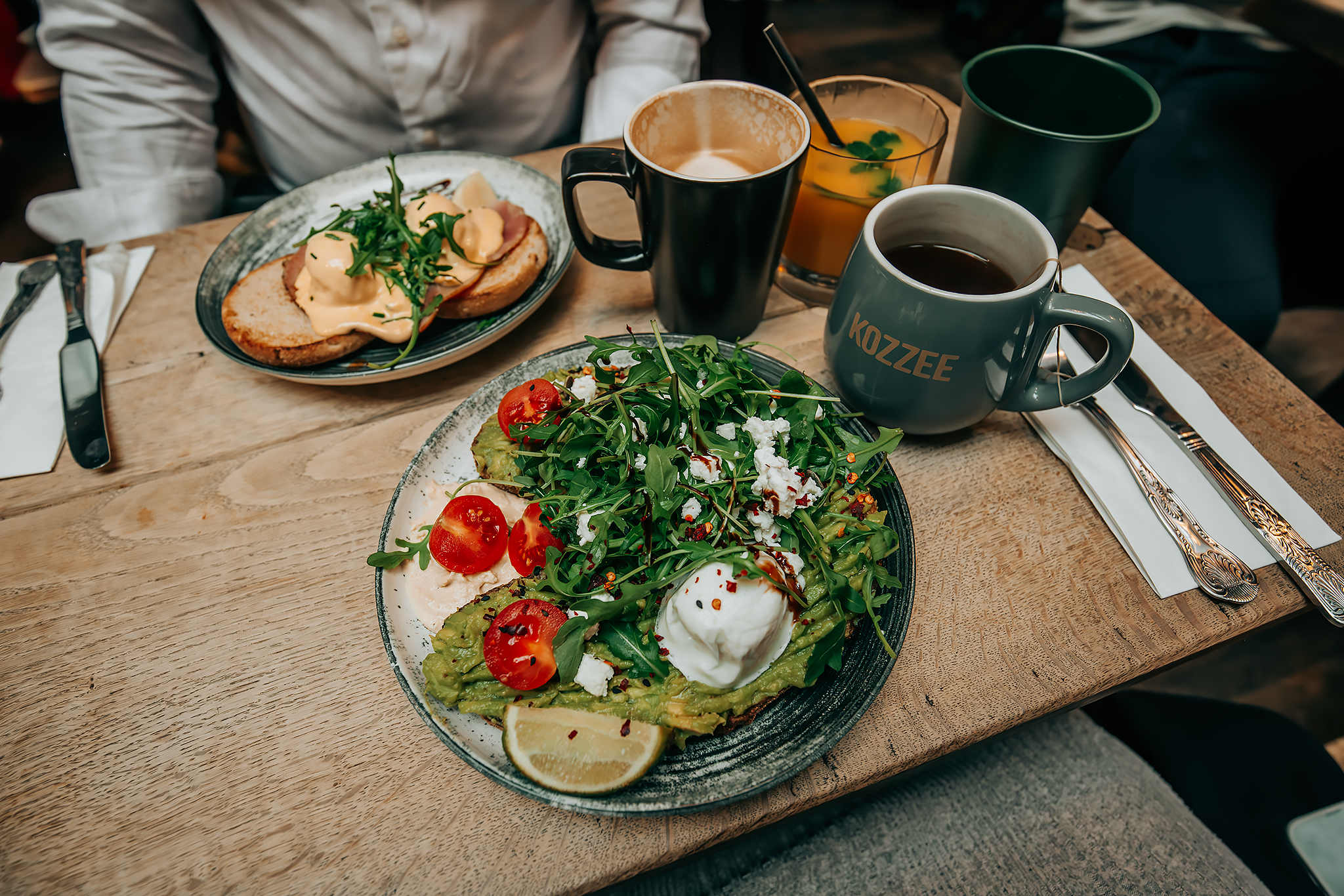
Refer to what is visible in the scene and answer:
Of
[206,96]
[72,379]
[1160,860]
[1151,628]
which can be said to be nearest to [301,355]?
[72,379]

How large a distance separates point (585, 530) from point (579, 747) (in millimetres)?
314

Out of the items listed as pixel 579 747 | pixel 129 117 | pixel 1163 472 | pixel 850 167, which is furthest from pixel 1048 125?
pixel 129 117

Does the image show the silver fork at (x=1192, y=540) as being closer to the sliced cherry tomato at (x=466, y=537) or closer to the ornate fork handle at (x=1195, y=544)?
the ornate fork handle at (x=1195, y=544)

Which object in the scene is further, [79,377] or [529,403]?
[79,377]

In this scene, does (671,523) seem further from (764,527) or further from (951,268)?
Result: (951,268)

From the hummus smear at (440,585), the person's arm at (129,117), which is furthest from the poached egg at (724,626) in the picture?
the person's arm at (129,117)

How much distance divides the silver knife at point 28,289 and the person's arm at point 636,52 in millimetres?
1515

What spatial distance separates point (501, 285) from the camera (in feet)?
4.43

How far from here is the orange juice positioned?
1.21 metres

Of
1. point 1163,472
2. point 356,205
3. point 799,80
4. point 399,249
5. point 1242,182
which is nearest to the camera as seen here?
point 1163,472

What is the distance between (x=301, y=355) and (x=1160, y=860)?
6.31 ft

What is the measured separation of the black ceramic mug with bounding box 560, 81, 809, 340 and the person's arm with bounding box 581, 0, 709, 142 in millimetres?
954

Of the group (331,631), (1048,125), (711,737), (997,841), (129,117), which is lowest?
(997,841)

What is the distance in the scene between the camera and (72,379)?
1309 millimetres
